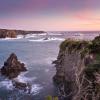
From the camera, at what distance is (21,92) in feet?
101

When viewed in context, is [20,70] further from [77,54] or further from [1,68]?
[77,54]

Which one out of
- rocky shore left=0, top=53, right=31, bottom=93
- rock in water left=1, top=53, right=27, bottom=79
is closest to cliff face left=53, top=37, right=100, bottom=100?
rocky shore left=0, top=53, right=31, bottom=93

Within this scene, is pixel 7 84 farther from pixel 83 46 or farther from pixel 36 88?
pixel 83 46

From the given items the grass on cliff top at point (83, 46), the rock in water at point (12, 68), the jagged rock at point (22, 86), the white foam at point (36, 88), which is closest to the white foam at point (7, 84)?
the jagged rock at point (22, 86)

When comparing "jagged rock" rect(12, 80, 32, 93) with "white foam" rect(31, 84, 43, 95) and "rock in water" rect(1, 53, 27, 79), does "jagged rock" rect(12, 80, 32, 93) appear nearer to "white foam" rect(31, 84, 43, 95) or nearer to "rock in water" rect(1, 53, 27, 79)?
"white foam" rect(31, 84, 43, 95)

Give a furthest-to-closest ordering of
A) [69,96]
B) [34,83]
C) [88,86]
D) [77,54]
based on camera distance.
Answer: [34,83] < [77,54] < [69,96] < [88,86]

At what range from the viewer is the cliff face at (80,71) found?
23359 millimetres

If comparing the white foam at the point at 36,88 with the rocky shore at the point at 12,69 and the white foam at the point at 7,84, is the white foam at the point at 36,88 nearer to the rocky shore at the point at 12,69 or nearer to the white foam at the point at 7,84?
the white foam at the point at 7,84

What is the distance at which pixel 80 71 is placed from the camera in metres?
24.6

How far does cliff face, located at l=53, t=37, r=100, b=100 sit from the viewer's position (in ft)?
76.6

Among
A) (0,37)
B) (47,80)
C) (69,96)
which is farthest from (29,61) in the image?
(0,37)

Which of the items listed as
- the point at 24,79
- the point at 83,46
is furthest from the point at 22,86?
the point at 83,46

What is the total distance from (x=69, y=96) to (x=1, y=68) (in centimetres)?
1773

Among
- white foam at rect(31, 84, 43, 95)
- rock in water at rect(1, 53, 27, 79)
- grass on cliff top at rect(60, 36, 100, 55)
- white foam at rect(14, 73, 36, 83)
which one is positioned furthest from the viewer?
rock in water at rect(1, 53, 27, 79)
